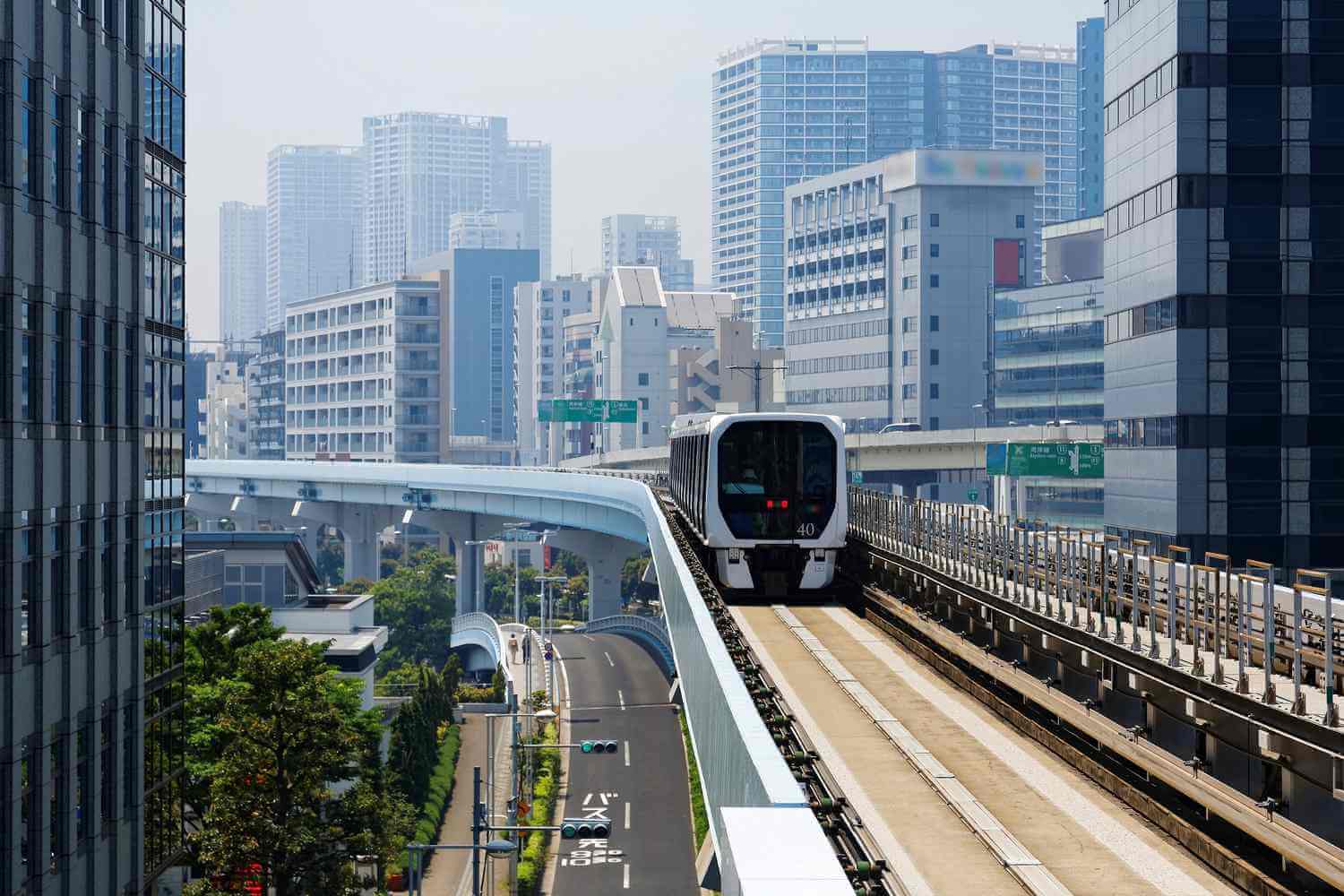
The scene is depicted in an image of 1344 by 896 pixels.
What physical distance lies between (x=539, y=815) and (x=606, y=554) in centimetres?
4290

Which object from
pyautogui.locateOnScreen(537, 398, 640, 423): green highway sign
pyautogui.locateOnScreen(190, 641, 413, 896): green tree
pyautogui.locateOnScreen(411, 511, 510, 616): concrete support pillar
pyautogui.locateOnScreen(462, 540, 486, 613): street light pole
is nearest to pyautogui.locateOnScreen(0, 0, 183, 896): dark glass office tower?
pyautogui.locateOnScreen(190, 641, 413, 896): green tree

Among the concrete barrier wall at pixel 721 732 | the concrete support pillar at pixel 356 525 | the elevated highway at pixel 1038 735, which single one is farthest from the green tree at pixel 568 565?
the concrete barrier wall at pixel 721 732

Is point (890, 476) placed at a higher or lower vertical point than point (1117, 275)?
lower

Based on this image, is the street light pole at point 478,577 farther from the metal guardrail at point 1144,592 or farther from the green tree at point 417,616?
the metal guardrail at point 1144,592

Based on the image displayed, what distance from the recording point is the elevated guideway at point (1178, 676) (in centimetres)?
1226

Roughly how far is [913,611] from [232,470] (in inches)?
4124

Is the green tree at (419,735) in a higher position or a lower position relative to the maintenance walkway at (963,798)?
lower

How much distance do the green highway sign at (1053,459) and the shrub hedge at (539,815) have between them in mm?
20253

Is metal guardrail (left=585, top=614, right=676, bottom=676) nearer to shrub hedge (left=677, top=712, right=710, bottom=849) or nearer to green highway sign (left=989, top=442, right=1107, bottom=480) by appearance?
shrub hedge (left=677, top=712, right=710, bottom=849)

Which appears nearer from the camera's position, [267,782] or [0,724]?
[0,724]

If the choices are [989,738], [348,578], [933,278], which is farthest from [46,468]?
[933,278]

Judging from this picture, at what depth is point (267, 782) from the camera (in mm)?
28562

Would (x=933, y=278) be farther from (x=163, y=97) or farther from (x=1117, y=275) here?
(x=163, y=97)

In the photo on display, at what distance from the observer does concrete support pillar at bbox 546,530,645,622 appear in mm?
89125
